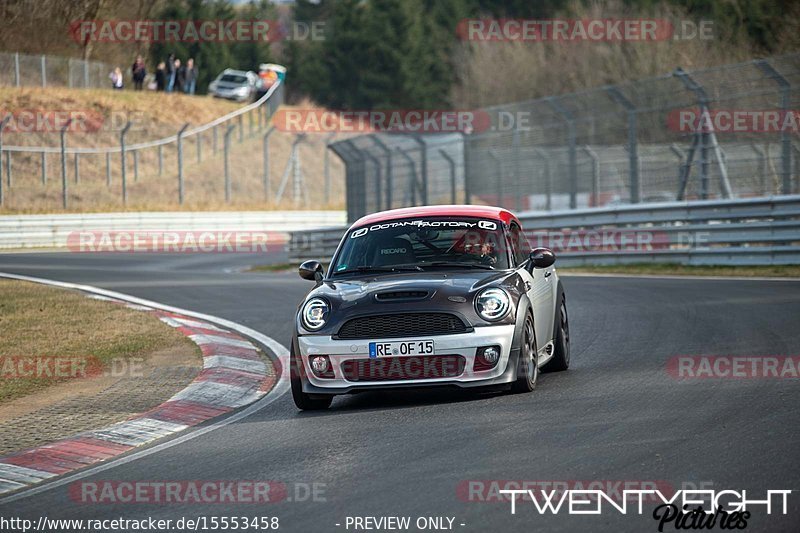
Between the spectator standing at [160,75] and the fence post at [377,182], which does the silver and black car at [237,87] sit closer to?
the spectator standing at [160,75]

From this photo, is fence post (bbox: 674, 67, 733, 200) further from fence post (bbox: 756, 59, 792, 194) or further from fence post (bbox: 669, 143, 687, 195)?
fence post (bbox: 756, 59, 792, 194)

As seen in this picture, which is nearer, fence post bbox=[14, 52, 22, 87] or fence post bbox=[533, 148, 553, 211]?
fence post bbox=[533, 148, 553, 211]

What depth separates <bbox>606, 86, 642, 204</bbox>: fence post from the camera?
21.0 meters

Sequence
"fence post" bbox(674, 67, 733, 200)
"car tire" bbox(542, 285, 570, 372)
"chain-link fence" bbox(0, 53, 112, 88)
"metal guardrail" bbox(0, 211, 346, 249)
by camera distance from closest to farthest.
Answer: "car tire" bbox(542, 285, 570, 372) → "fence post" bbox(674, 67, 733, 200) → "metal guardrail" bbox(0, 211, 346, 249) → "chain-link fence" bbox(0, 53, 112, 88)

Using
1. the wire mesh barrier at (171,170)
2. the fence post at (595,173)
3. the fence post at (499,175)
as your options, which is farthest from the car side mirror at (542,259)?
the wire mesh barrier at (171,170)

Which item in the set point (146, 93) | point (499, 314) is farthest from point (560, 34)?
point (499, 314)

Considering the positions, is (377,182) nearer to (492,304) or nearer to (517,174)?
(517,174)

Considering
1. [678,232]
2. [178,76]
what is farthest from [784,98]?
[178,76]

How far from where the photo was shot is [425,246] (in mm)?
9422

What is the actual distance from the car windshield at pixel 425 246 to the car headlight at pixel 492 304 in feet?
2.20

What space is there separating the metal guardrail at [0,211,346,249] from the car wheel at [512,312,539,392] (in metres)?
22.7

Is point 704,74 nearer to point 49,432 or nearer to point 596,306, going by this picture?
point 596,306

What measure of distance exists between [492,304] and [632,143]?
1321cm

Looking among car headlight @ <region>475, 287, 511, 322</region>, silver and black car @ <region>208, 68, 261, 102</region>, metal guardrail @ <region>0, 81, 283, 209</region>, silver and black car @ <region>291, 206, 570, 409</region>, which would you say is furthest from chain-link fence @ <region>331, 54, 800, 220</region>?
silver and black car @ <region>208, 68, 261, 102</region>
